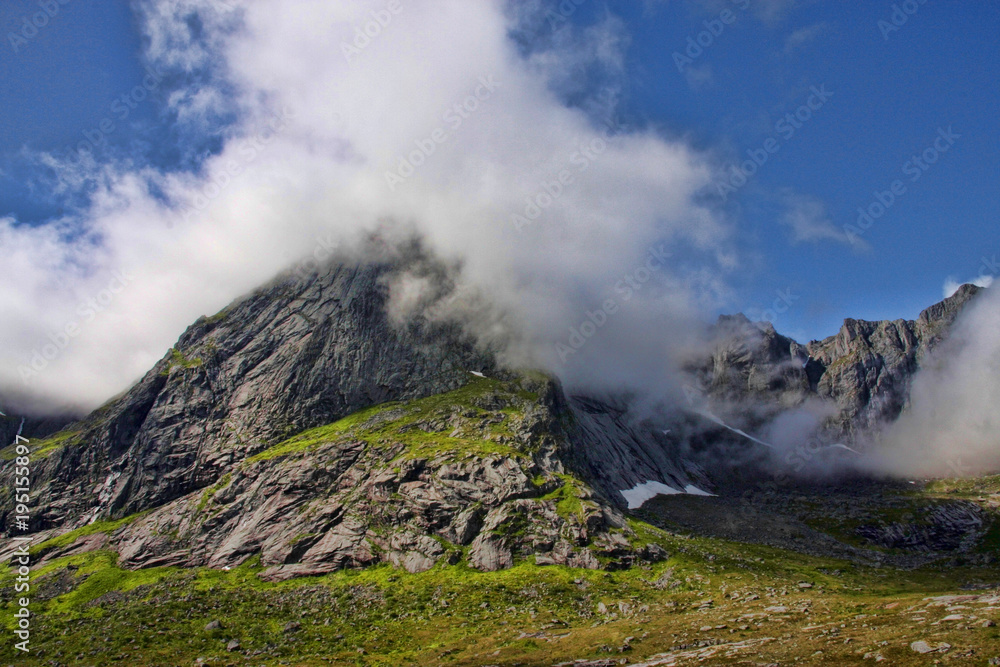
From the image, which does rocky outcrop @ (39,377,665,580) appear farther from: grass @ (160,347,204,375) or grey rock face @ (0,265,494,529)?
grass @ (160,347,204,375)

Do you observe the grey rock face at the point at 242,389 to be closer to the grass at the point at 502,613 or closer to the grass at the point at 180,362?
the grass at the point at 180,362

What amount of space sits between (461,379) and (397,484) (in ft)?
212

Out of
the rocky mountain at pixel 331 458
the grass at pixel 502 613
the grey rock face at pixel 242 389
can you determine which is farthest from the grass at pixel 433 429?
the grass at pixel 502 613

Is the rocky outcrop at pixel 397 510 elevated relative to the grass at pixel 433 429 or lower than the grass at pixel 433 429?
lower

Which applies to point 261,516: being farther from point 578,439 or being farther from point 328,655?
point 578,439

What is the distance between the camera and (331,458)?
13275 centimetres

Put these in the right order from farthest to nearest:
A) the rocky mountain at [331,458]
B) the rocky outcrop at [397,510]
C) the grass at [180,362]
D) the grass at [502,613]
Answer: the grass at [180,362] < the rocky mountain at [331,458] < the rocky outcrop at [397,510] < the grass at [502,613]

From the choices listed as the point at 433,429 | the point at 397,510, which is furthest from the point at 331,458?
the point at 433,429

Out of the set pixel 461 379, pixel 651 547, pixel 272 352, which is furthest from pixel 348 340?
pixel 651 547

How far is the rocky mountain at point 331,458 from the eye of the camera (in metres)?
109

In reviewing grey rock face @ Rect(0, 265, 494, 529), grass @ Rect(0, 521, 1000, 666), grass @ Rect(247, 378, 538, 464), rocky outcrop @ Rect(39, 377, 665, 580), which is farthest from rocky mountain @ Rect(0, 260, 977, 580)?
grass @ Rect(0, 521, 1000, 666)

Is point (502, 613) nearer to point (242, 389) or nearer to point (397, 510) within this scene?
point (397, 510)

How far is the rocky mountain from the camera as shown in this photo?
359 ft

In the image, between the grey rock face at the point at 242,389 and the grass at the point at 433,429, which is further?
the grey rock face at the point at 242,389
